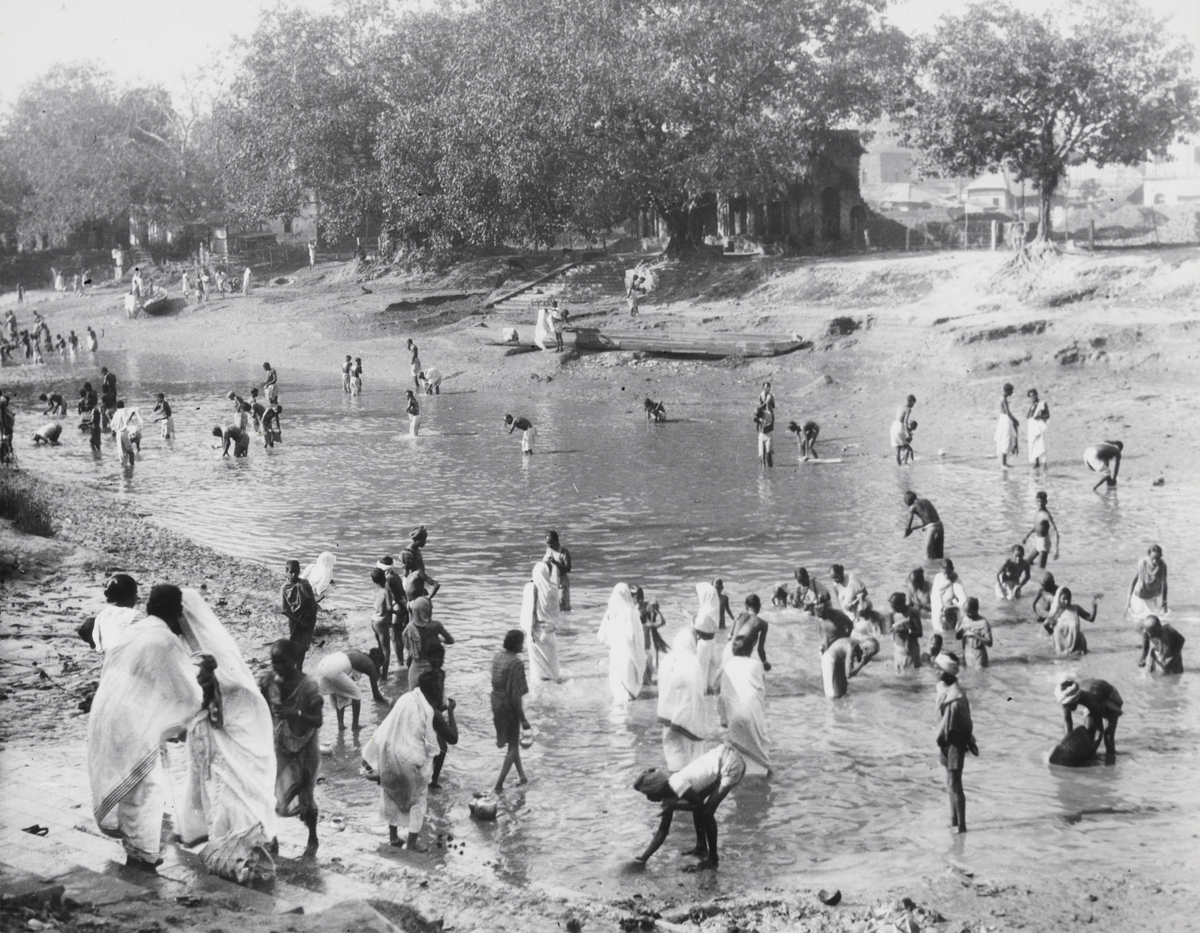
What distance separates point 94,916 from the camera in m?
A: 6.88

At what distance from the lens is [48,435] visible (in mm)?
30656

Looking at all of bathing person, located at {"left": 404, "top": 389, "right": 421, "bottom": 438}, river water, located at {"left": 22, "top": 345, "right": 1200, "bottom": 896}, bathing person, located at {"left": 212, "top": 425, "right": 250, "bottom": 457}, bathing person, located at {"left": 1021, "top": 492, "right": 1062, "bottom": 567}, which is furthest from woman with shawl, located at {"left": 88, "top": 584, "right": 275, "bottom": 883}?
bathing person, located at {"left": 404, "top": 389, "right": 421, "bottom": 438}

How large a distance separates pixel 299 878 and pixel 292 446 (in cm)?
2230

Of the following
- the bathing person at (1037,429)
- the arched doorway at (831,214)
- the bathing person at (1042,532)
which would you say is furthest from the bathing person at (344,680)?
the arched doorway at (831,214)

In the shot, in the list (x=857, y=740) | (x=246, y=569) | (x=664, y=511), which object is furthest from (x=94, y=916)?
(x=664, y=511)

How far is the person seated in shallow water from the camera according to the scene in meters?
13.0

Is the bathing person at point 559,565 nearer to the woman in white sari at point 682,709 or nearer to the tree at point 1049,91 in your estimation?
the woman in white sari at point 682,709

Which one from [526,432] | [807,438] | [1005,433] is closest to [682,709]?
[1005,433]

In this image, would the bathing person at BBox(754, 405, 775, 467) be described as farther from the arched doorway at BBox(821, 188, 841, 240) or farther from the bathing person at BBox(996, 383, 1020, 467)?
the arched doorway at BBox(821, 188, 841, 240)

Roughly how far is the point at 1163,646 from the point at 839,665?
129 inches

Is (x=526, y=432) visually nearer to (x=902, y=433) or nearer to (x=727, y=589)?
(x=902, y=433)

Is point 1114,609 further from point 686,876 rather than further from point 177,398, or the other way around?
point 177,398

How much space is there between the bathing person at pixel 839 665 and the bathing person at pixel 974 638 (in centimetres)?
126

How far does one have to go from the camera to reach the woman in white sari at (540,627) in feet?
43.2
